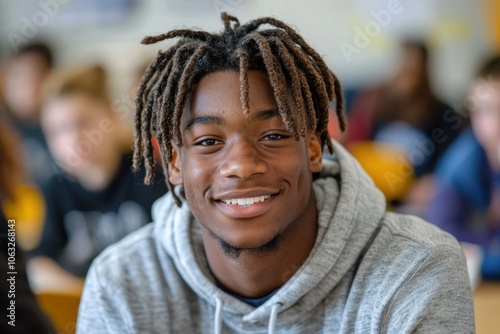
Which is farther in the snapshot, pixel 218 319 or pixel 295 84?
pixel 218 319

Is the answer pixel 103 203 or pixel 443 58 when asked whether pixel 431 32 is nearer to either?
pixel 443 58

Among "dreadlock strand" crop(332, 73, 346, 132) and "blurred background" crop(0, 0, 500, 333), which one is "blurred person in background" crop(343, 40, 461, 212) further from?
"dreadlock strand" crop(332, 73, 346, 132)

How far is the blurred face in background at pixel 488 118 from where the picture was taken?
2965 millimetres

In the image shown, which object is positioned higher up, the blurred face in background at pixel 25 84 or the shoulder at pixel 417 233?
the blurred face in background at pixel 25 84

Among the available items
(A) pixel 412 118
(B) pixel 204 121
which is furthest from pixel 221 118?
(A) pixel 412 118

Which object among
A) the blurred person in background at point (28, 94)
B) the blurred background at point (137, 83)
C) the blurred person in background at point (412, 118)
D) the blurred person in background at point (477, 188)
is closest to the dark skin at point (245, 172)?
the blurred background at point (137, 83)

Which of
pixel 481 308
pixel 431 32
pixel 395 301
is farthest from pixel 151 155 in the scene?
pixel 431 32

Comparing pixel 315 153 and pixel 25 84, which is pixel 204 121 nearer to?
pixel 315 153

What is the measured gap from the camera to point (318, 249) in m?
1.42

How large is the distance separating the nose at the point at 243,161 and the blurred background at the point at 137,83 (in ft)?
3.82

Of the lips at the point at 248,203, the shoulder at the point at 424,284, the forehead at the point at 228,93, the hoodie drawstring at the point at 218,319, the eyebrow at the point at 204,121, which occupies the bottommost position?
the hoodie drawstring at the point at 218,319

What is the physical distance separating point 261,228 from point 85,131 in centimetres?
179

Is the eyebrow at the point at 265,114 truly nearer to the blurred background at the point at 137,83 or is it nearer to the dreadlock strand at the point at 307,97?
the dreadlock strand at the point at 307,97

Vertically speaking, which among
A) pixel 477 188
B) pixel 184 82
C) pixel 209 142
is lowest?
pixel 477 188
